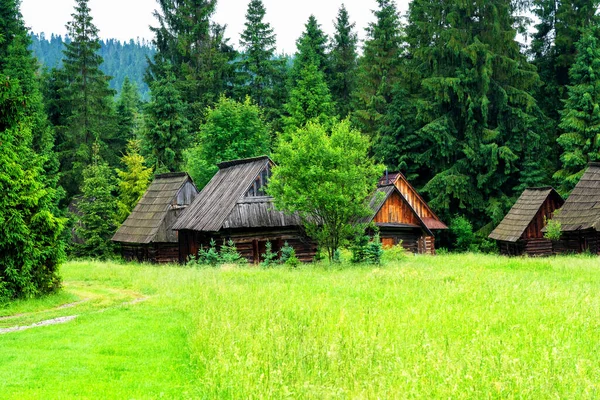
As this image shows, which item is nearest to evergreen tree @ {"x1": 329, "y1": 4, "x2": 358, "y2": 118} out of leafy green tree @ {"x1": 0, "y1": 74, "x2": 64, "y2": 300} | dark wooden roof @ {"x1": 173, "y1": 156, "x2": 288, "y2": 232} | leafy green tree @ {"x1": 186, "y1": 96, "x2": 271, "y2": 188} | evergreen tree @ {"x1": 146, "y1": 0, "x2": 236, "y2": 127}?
evergreen tree @ {"x1": 146, "y1": 0, "x2": 236, "y2": 127}

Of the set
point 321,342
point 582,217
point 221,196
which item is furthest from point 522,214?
point 321,342

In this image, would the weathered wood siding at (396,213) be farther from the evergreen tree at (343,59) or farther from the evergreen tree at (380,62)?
the evergreen tree at (343,59)

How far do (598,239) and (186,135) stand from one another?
30.3 m

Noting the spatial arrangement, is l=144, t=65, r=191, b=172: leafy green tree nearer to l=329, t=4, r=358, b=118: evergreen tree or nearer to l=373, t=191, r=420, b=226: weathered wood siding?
l=329, t=4, r=358, b=118: evergreen tree

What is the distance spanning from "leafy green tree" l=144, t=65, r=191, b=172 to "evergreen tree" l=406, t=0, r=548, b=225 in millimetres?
18341

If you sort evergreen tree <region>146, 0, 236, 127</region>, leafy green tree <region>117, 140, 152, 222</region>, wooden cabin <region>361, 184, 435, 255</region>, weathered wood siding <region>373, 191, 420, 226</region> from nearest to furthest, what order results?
1. wooden cabin <region>361, 184, 435, 255</region>
2. weathered wood siding <region>373, 191, 420, 226</region>
3. leafy green tree <region>117, 140, 152, 222</region>
4. evergreen tree <region>146, 0, 236, 127</region>

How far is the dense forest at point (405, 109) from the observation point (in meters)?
40.2

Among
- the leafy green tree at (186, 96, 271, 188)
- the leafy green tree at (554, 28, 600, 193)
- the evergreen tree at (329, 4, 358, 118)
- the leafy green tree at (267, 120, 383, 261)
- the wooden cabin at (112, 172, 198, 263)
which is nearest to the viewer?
the leafy green tree at (267, 120, 383, 261)

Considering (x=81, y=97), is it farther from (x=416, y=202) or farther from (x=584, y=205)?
(x=584, y=205)

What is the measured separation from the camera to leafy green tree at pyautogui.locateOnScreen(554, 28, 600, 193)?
37.8 m

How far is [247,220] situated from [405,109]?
74.2 feet

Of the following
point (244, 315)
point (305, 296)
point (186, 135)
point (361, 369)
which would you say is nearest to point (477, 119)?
point (186, 135)

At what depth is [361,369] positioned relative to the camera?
8.22 metres

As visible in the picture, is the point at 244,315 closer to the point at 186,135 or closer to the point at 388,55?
the point at 186,135
